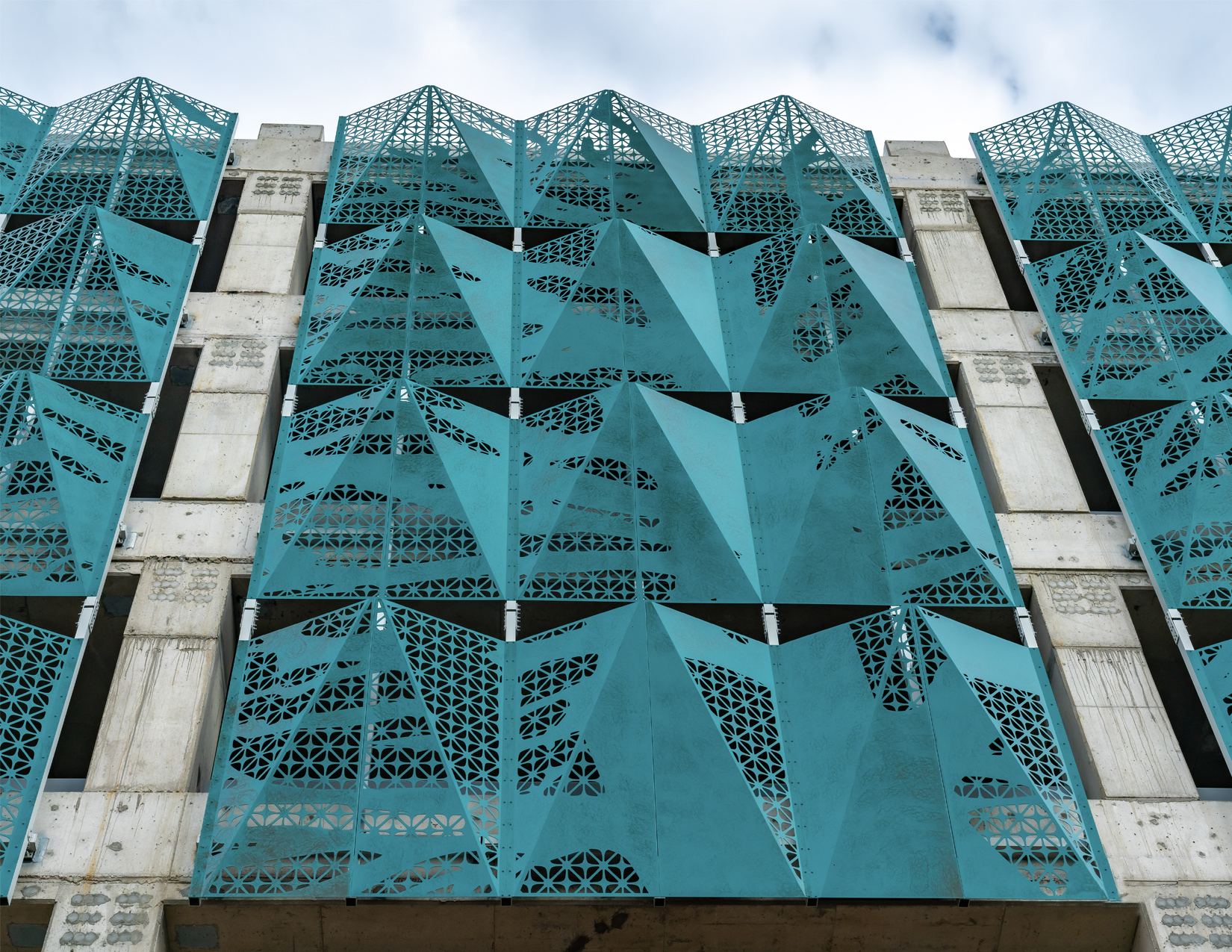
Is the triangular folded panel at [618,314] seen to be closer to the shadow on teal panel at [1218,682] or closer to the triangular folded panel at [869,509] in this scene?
the triangular folded panel at [869,509]

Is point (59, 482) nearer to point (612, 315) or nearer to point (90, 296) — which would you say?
point (90, 296)

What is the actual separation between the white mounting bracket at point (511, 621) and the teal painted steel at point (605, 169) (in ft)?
30.0

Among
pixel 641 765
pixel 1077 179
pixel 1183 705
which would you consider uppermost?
pixel 1077 179

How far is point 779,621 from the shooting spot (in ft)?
62.4

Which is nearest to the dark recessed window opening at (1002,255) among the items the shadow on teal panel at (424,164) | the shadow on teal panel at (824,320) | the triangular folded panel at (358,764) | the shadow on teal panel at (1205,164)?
the shadow on teal panel at (824,320)

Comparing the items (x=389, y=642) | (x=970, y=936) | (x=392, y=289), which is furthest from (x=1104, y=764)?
(x=392, y=289)

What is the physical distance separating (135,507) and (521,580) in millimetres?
5887

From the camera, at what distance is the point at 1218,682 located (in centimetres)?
1730

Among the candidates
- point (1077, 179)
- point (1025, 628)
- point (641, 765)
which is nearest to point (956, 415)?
point (1025, 628)

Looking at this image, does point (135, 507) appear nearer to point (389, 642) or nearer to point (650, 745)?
point (389, 642)

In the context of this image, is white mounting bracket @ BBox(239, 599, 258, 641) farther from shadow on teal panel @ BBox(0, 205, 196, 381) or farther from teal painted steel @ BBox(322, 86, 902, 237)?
teal painted steel @ BBox(322, 86, 902, 237)

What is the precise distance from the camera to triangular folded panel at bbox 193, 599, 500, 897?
15.0m

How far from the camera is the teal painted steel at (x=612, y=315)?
21297 millimetres

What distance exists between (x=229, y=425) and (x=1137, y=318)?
48.1 feet
